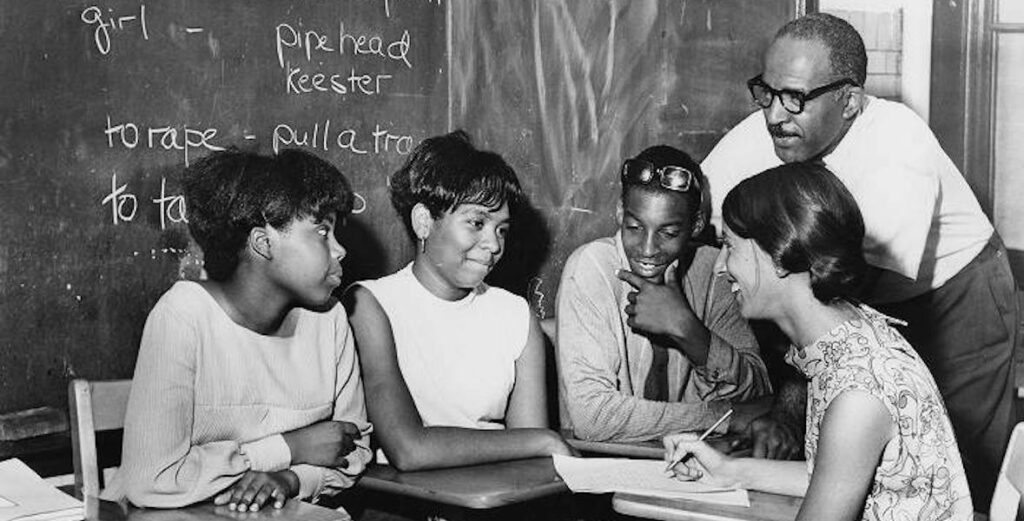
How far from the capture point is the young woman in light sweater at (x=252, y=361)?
250 cm

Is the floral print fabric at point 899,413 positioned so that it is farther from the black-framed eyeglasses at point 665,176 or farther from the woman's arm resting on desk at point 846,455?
the black-framed eyeglasses at point 665,176

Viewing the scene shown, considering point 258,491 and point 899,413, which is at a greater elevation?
point 899,413

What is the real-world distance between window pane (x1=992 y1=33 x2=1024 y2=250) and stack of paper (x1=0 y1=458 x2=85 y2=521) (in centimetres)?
339

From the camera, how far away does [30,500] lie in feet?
7.67

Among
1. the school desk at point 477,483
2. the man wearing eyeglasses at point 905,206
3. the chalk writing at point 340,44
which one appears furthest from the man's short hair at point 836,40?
the school desk at point 477,483

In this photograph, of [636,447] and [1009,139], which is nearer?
[636,447]

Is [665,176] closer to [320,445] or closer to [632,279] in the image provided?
[632,279]

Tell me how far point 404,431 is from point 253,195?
60cm

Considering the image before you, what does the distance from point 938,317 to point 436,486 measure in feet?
6.34

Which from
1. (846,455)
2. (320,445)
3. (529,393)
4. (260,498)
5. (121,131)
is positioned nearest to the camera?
(846,455)

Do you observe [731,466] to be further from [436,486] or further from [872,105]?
[872,105]

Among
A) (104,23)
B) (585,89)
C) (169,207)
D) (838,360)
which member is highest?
(104,23)

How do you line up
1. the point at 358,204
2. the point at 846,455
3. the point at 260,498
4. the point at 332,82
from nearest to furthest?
the point at 846,455 → the point at 260,498 → the point at 332,82 → the point at 358,204

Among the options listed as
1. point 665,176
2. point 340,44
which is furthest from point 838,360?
point 340,44
